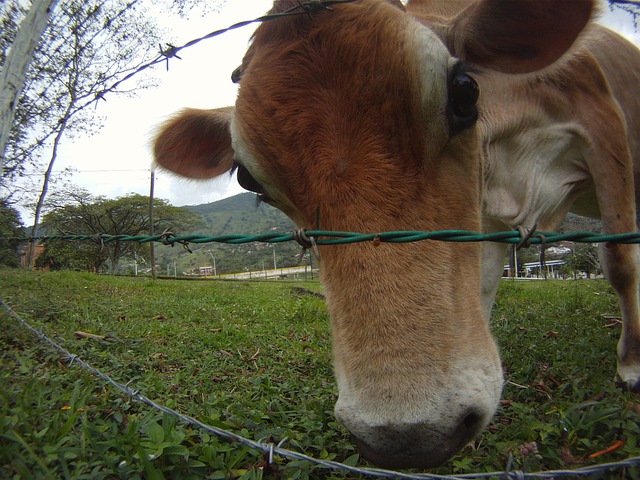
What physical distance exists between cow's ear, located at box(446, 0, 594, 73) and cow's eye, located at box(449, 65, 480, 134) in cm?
41

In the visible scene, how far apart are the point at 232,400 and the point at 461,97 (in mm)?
1897

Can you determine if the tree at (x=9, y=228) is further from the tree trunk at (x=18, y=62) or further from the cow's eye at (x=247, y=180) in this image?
the cow's eye at (x=247, y=180)

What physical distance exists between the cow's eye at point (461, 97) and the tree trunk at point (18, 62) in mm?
2704

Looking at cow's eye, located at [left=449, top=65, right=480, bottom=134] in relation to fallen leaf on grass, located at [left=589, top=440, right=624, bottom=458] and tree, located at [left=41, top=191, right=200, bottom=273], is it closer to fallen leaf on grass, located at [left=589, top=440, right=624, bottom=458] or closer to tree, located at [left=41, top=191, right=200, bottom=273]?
fallen leaf on grass, located at [left=589, top=440, right=624, bottom=458]

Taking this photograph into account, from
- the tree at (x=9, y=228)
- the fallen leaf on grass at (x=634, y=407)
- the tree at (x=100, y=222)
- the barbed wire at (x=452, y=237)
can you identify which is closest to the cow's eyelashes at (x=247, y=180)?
the barbed wire at (x=452, y=237)

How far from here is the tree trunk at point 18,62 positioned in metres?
2.60

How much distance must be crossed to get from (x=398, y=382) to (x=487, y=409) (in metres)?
0.31

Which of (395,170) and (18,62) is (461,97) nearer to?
(395,170)

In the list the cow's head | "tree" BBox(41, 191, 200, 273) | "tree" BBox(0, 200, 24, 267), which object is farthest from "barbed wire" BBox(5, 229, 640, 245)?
"tree" BBox(41, 191, 200, 273)

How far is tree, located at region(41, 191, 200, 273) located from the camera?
89.1 ft

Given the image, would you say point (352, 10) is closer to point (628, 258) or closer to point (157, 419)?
point (157, 419)

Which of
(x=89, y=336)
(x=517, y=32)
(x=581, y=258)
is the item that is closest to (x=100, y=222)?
(x=89, y=336)

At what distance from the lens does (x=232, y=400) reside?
2264mm

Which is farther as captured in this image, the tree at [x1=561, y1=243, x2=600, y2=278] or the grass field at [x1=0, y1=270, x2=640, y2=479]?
the tree at [x1=561, y1=243, x2=600, y2=278]
